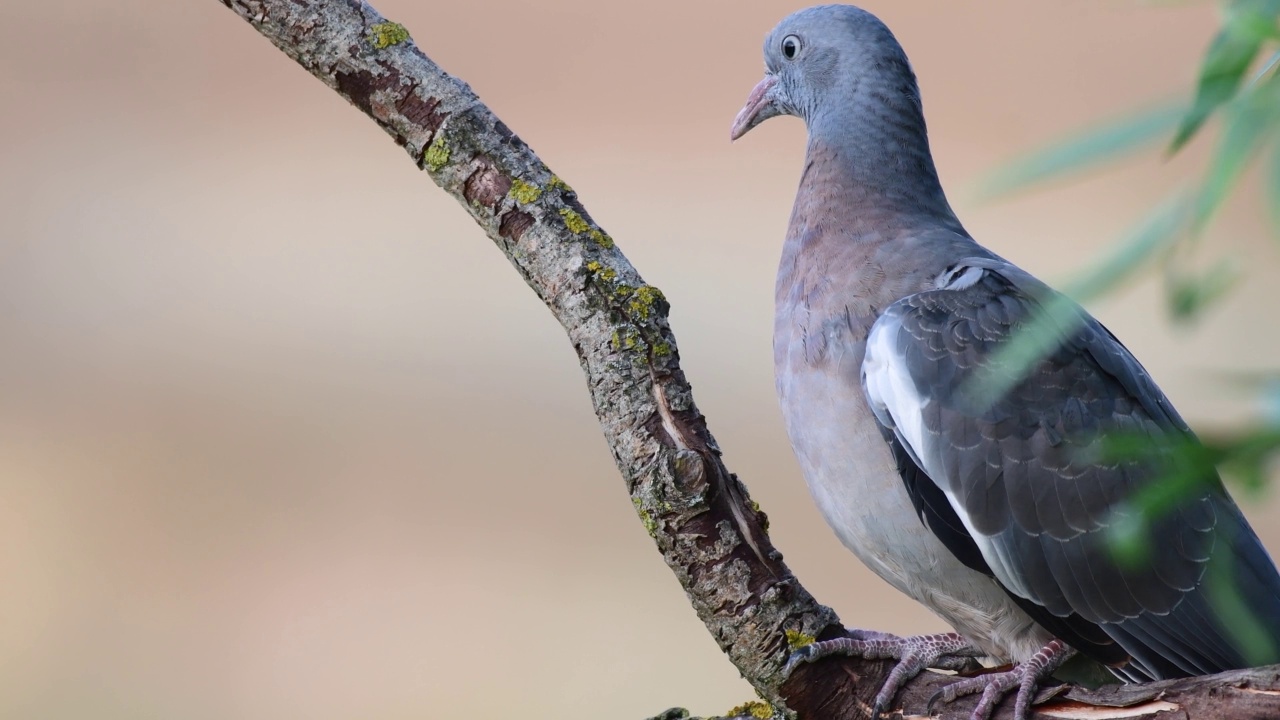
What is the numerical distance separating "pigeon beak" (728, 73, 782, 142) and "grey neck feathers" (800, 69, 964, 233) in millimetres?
191

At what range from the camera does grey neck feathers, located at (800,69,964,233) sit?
1.62m

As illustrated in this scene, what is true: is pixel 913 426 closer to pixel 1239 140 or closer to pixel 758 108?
pixel 758 108

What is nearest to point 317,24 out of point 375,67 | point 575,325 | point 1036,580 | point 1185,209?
point 375,67

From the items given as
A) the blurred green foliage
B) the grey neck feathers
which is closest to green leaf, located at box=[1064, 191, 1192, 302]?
the blurred green foliage

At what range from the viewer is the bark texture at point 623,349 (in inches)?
53.1

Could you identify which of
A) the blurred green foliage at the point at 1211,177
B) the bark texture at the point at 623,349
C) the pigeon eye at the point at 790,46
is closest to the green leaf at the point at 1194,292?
the blurred green foliage at the point at 1211,177

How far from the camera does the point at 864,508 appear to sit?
1445mm

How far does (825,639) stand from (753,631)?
0.09 metres

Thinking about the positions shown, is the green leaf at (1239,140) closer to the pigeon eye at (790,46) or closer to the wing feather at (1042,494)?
the wing feather at (1042,494)

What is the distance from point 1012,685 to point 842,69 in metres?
0.90

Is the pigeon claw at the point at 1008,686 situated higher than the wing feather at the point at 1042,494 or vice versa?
the wing feather at the point at 1042,494

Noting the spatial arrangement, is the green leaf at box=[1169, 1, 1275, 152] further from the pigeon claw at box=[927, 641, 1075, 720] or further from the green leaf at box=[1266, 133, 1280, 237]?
A: the pigeon claw at box=[927, 641, 1075, 720]

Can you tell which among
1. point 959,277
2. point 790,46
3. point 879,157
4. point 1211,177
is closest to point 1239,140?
point 1211,177

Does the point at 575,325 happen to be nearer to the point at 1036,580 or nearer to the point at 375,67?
the point at 375,67
